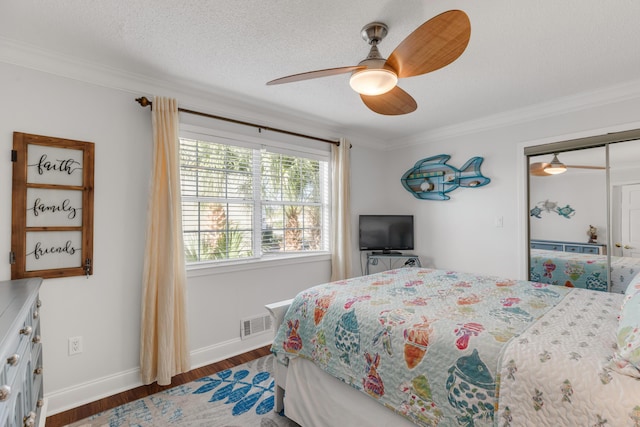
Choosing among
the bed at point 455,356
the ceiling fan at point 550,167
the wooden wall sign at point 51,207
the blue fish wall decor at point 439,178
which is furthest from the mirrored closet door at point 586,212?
the wooden wall sign at point 51,207

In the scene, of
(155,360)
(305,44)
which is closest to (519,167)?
(305,44)

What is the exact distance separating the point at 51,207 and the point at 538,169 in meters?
4.28

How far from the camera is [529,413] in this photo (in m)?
1.05

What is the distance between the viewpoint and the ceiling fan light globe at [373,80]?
169 cm

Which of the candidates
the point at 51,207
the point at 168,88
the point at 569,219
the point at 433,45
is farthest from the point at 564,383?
the point at 168,88

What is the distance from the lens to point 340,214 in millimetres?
3881

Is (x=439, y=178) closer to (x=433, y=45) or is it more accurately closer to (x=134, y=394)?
(x=433, y=45)

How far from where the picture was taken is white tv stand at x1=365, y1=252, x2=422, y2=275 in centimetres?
402

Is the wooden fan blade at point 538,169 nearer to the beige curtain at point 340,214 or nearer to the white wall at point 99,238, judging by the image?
the beige curtain at point 340,214

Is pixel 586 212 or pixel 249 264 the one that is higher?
pixel 586 212

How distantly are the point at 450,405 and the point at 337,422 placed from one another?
2.28 ft

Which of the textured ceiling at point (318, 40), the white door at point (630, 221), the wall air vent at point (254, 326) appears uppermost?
the textured ceiling at point (318, 40)

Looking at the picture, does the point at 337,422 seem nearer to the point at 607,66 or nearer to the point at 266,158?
the point at 266,158

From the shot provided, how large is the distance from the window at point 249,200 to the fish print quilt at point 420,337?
1.35 meters
